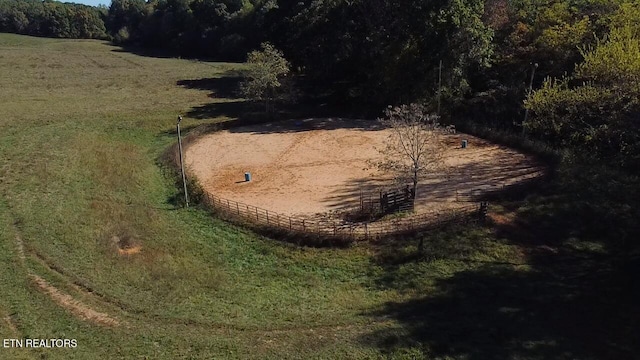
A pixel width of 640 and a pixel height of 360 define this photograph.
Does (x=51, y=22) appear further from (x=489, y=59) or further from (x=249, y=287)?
(x=249, y=287)

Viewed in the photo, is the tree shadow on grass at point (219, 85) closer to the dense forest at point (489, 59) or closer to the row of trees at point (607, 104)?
the dense forest at point (489, 59)

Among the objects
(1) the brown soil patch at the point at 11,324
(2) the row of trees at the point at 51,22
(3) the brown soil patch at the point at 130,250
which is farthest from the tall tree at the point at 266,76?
(2) the row of trees at the point at 51,22

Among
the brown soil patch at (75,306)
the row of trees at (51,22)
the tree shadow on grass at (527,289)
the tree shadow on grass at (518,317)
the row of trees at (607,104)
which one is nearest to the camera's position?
the tree shadow on grass at (518,317)

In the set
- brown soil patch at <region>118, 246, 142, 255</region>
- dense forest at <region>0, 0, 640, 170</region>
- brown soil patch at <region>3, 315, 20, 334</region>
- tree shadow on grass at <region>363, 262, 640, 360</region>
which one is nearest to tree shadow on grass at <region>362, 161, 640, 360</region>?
tree shadow on grass at <region>363, 262, 640, 360</region>

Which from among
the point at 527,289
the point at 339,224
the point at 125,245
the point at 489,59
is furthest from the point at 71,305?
the point at 489,59

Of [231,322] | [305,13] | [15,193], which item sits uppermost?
[305,13]

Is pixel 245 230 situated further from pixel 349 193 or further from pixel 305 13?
pixel 305 13

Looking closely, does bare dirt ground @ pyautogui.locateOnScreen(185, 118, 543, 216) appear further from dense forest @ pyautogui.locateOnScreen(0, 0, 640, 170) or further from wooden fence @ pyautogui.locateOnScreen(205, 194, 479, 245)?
dense forest @ pyautogui.locateOnScreen(0, 0, 640, 170)

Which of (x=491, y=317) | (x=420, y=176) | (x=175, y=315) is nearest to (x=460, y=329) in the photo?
(x=491, y=317)
